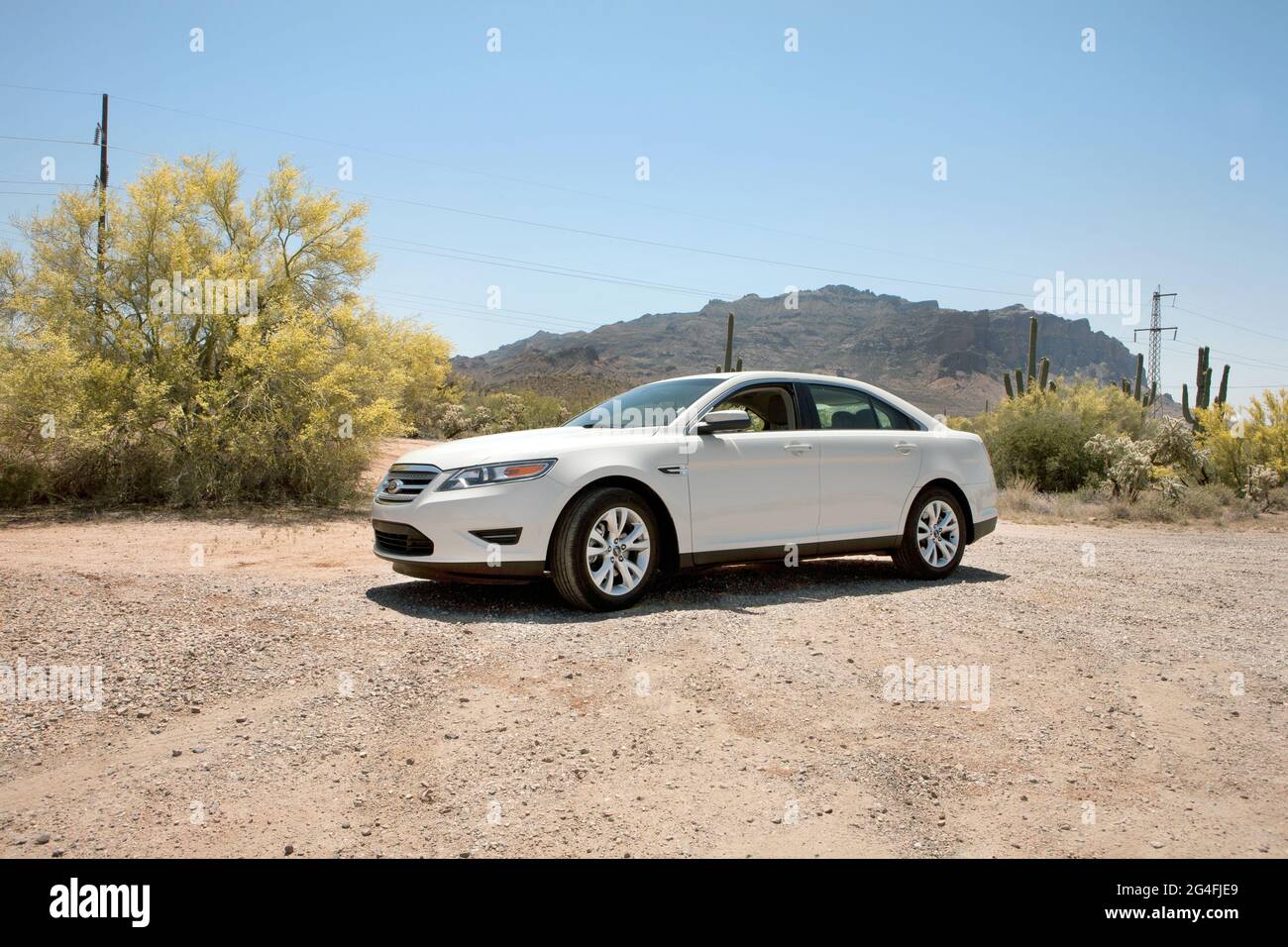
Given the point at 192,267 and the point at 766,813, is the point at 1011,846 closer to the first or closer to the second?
the point at 766,813

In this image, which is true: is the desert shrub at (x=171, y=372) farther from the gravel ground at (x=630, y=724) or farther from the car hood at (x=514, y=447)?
the car hood at (x=514, y=447)

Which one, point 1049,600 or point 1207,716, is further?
point 1049,600

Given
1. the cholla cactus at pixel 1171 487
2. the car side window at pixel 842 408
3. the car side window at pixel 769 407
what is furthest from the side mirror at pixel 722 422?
the cholla cactus at pixel 1171 487

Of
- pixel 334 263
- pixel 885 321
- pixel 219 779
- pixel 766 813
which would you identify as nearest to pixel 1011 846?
pixel 766 813

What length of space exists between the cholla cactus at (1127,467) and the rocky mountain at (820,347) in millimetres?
52281

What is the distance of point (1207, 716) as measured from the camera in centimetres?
494

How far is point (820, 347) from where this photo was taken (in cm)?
9100

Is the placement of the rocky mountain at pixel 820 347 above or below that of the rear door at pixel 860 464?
above

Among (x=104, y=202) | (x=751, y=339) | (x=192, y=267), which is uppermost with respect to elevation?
(x=751, y=339)

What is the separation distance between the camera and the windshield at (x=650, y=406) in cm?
742

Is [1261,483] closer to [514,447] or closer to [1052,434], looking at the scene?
[1052,434]

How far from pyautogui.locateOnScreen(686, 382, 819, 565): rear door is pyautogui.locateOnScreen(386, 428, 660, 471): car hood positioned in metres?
0.53

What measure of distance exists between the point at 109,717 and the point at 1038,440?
19.1 metres
